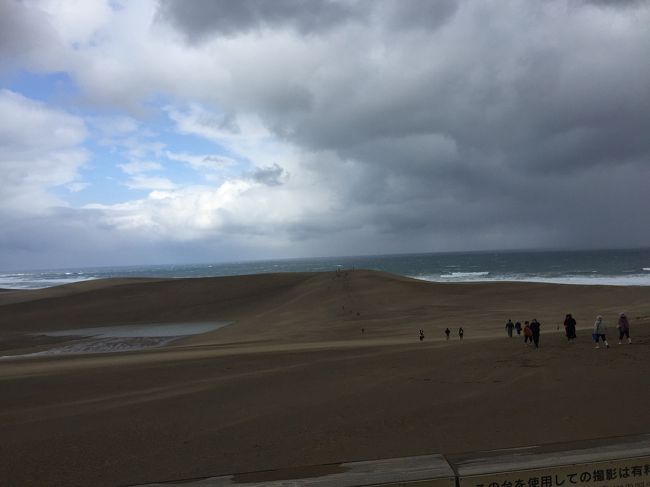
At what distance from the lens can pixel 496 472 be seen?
2.80 metres

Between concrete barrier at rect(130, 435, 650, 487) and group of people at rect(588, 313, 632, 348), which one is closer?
concrete barrier at rect(130, 435, 650, 487)

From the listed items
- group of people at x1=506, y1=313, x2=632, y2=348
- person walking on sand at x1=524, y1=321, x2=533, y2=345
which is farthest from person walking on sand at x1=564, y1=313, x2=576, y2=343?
person walking on sand at x1=524, y1=321, x2=533, y2=345

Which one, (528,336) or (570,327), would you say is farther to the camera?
Result: (528,336)

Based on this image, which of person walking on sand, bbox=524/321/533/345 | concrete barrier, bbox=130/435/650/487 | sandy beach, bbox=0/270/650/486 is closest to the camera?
concrete barrier, bbox=130/435/650/487

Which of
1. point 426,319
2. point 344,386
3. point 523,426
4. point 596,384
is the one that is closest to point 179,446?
point 344,386

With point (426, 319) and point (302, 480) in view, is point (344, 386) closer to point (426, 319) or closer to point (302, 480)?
point (302, 480)

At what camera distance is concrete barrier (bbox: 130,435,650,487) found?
2.77 metres

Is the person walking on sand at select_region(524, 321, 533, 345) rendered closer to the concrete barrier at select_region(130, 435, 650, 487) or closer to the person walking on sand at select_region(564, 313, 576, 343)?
the person walking on sand at select_region(564, 313, 576, 343)

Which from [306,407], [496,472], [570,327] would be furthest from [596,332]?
[496,472]

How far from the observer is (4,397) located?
13109 millimetres

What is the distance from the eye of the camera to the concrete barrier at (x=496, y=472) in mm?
2768

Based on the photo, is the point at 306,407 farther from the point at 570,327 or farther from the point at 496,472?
the point at 570,327

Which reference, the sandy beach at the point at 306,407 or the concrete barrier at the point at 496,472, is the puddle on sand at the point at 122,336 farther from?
the concrete barrier at the point at 496,472

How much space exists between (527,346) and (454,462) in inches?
563
